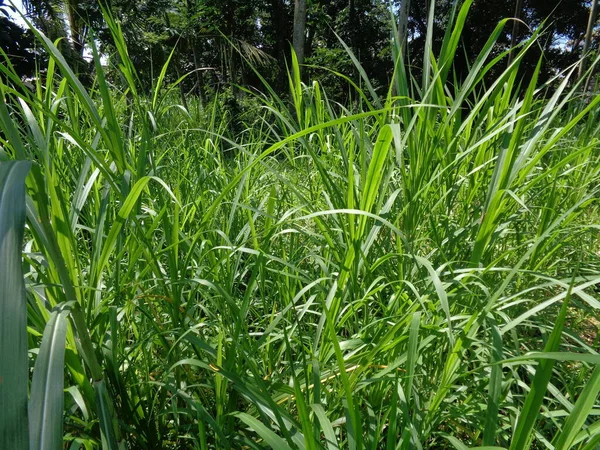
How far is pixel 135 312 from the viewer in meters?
0.76

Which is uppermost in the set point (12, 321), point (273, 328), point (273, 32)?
point (273, 32)

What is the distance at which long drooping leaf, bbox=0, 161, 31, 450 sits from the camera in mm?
213

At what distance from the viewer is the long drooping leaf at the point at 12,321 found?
0.21m

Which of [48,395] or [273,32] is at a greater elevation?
[273,32]

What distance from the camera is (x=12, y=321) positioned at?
0.75ft

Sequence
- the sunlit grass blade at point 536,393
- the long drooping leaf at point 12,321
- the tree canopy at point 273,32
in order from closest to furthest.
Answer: the long drooping leaf at point 12,321 → the sunlit grass blade at point 536,393 → the tree canopy at point 273,32

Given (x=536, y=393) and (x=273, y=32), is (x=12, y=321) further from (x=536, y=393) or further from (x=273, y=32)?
(x=273, y=32)

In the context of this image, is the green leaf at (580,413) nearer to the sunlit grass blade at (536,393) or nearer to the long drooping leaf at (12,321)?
the sunlit grass blade at (536,393)

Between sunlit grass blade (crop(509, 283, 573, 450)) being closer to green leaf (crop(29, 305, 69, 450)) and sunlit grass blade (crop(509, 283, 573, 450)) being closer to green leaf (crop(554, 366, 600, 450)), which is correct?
green leaf (crop(554, 366, 600, 450))

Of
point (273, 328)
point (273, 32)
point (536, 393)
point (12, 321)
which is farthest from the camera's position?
point (273, 32)

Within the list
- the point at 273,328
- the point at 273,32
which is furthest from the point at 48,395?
the point at 273,32

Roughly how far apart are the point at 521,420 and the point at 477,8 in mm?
14786

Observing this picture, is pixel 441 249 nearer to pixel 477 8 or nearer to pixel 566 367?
pixel 566 367

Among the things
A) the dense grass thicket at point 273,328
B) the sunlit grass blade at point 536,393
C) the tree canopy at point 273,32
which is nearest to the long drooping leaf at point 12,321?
the dense grass thicket at point 273,328
